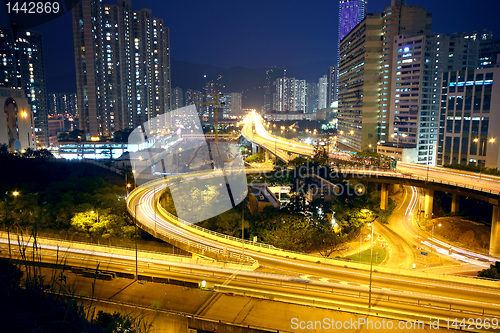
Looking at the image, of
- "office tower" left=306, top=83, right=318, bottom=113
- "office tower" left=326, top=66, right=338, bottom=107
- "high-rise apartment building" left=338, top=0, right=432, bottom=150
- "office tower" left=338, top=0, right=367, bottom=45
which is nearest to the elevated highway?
"high-rise apartment building" left=338, top=0, right=432, bottom=150

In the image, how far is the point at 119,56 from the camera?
2418 inches

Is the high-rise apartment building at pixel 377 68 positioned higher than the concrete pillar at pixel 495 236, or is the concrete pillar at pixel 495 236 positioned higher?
the high-rise apartment building at pixel 377 68

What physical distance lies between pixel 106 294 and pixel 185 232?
5626 millimetres

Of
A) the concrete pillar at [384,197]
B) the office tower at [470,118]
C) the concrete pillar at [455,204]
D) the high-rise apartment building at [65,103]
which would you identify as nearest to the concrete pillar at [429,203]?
the concrete pillar at [455,204]

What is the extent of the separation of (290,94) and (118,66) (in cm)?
9869

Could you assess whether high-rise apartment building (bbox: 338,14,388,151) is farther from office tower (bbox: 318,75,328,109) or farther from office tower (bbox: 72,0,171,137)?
office tower (bbox: 318,75,328,109)

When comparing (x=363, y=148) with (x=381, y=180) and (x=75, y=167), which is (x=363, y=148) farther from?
(x=75, y=167)

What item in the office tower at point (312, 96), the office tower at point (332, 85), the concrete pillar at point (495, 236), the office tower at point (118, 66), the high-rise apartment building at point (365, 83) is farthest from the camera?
the office tower at point (312, 96)

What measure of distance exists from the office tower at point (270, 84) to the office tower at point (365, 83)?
105912mm

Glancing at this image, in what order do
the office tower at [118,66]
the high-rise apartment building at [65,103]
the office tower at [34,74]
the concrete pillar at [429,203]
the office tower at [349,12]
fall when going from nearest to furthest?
the concrete pillar at [429,203]
the office tower at [118,66]
the office tower at [34,74]
the high-rise apartment building at [65,103]
the office tower at [349,12]

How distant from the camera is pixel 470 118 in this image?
37.2 meters

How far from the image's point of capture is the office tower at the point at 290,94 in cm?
14825

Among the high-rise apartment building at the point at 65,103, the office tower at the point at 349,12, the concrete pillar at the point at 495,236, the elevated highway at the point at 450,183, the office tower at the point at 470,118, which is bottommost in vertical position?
the concrete pillar at the point at 495,236

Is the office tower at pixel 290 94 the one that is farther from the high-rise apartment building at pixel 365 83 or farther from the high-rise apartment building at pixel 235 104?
the high-rise apartment building at pixel 365 83
